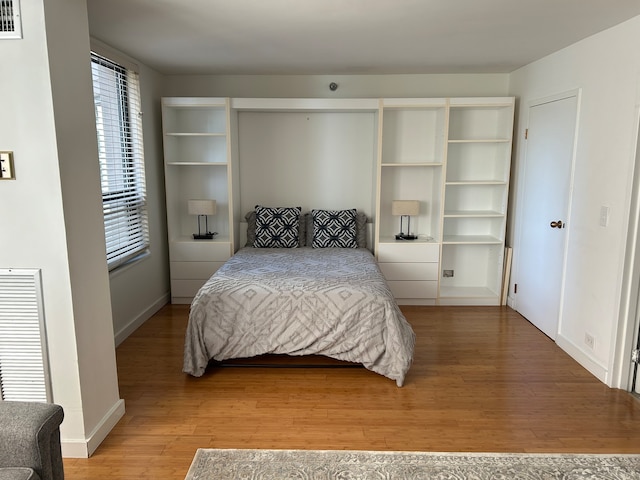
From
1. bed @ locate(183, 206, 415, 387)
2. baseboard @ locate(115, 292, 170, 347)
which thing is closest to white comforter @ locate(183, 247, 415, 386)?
bed @ locate(183, 206, 415, 387)

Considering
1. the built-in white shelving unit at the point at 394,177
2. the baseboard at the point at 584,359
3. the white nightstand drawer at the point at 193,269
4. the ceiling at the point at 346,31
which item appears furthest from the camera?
the white nightstand drawer at the point at 193,269

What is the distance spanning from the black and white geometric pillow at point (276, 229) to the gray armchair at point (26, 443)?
3.01 meters

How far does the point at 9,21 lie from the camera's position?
1850 millimetres

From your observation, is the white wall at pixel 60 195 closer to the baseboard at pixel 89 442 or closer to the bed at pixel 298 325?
the baseboard at pixel 89 442

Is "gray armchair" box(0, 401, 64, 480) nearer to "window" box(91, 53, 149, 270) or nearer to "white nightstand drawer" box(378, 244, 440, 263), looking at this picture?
"window" box(91, 53, 149, 270)

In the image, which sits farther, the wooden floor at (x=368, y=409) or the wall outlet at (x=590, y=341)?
the wall outlet at (x=590, y=341)

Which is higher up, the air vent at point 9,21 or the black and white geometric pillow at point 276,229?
the air vent at point 9,21

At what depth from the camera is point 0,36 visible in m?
1.85

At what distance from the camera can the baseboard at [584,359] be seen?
9.75 ft

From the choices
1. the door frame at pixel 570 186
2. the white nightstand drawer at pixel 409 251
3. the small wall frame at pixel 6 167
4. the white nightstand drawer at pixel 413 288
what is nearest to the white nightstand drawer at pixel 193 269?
the white nightstand drawer at pixel 409 251

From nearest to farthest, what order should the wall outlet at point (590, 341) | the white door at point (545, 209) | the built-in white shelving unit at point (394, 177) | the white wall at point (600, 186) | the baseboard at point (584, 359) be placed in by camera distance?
the white wall at point (600, 186) → the baseboard at point (584, 359) → the wall outlet at point (590, 341) → the white door at point (545, 209) → the built-in white shelving unit at point (394, 177)

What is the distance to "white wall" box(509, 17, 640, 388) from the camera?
2770mm

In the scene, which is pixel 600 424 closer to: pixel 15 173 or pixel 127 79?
pixel 15 173

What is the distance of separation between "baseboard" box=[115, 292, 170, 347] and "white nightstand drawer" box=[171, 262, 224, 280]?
0.91ft
